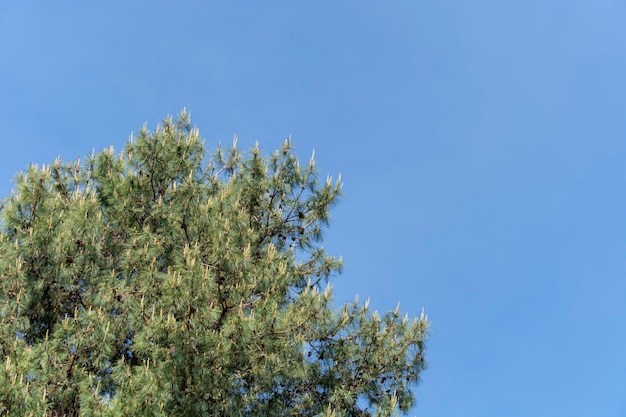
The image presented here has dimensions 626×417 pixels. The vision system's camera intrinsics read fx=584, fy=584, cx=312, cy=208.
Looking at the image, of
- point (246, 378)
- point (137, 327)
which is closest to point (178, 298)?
point (137, 327)

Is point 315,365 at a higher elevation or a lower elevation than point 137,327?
higher

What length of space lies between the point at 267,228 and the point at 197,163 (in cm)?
136

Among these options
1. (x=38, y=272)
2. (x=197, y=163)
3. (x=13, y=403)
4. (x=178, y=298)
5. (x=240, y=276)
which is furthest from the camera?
(x=197, y=163)

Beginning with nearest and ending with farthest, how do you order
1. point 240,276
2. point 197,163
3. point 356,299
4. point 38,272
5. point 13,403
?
point 13,403 < point 240,276 < point 38,272 < point 356,299 < point 197,163

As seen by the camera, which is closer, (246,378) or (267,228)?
(246,378)

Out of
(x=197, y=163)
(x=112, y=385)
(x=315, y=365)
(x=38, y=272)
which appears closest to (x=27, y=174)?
(x=38, y=272)

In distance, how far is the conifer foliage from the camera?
5492 millimetres

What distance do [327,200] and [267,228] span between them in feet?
3.24

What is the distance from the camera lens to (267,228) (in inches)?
329

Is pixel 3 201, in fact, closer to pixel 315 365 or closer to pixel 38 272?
pixel 38 272

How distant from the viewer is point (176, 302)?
5359 millimetres

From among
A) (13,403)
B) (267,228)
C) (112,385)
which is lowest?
(13,403)

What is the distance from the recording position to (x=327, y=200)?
8.62 metres

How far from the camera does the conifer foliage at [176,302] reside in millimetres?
5492
